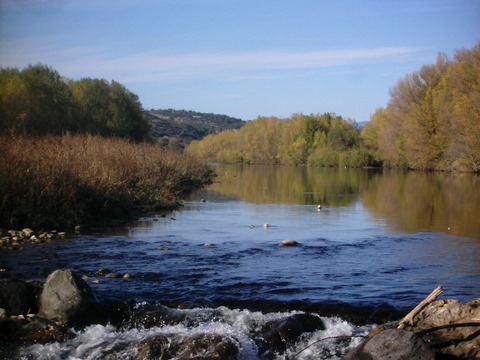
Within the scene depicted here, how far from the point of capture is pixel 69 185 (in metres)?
15.0

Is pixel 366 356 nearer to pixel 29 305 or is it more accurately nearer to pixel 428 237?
pixel 29 305

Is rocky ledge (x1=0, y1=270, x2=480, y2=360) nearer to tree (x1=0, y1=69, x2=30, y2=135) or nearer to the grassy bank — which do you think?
the grassy bank

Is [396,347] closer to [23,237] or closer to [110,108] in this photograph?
[23,237]

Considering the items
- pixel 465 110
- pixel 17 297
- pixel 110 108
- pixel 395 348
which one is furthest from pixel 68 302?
pixel 465 110

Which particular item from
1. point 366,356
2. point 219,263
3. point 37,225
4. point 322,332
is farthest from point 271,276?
point 37,225

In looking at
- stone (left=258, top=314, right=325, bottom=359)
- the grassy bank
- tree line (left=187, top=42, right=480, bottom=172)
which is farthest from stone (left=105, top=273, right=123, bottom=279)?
tree line (left=187, top=42, right=480, bottom=172)

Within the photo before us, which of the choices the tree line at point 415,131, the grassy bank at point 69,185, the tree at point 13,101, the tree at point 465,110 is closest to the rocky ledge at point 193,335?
the grassy bank at point 69,185

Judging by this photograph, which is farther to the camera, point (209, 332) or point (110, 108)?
point (110, 108)

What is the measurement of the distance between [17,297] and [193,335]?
2.76m

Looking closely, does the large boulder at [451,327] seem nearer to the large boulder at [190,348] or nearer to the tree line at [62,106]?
the large boulder at [190,348]

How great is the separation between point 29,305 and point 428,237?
11.2m

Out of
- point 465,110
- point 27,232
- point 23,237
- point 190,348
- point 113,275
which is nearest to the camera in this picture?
point 190,348

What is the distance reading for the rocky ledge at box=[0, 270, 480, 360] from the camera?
5972mm

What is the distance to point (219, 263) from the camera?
36.2 feet
